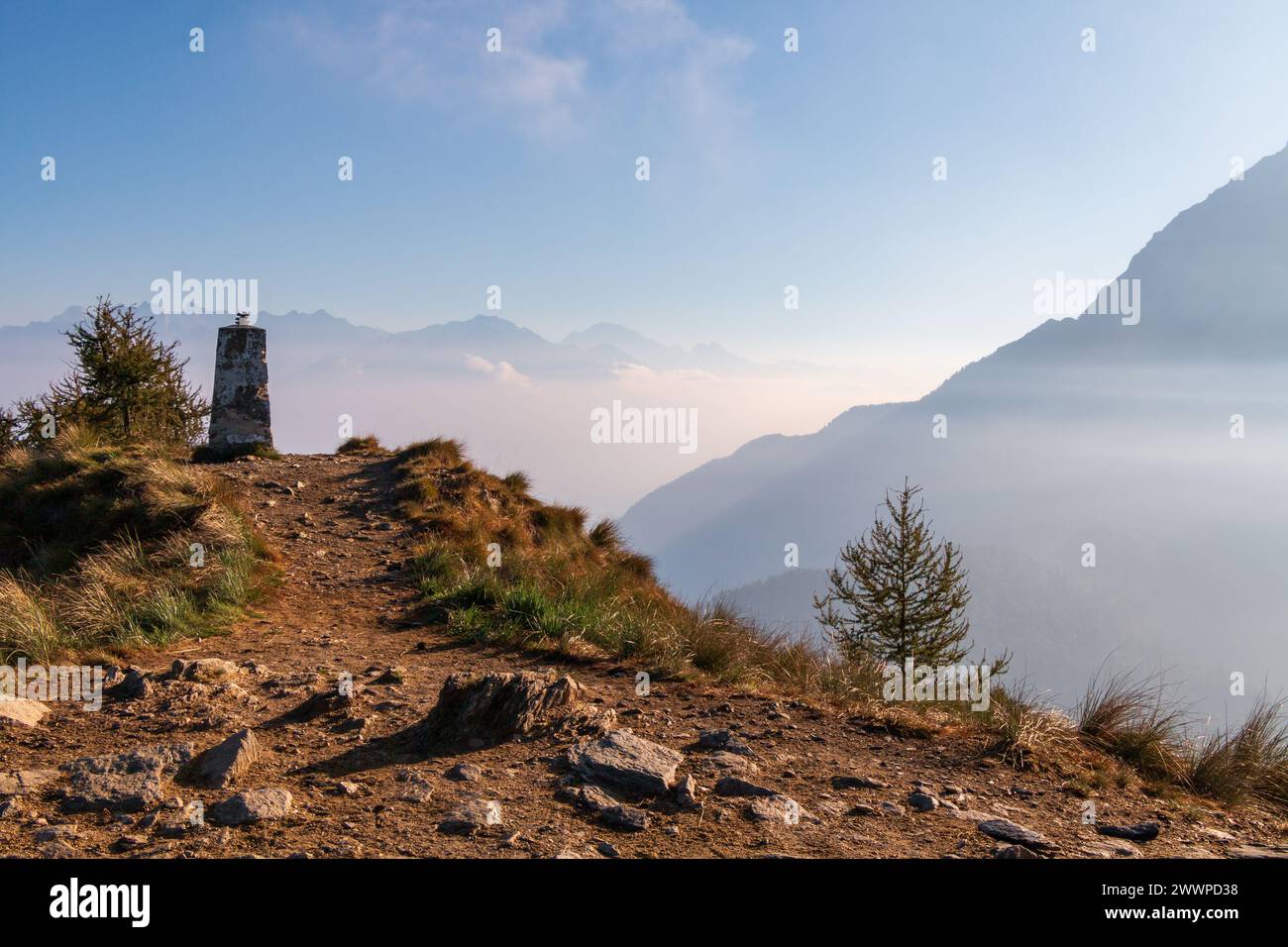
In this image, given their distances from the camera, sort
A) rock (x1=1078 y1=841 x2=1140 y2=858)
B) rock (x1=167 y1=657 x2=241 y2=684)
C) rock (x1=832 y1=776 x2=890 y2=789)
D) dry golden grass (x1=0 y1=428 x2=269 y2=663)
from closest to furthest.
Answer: rock (x1=1078 y1=841 x2=1140 y2=858) < rock (x1=832 y1=776 x2=890 y2=789) < rock (x1=167 y1=657 x2=241 y2=684) < dry golden grass (x1=0 y1=428 x2=269 y2=663)

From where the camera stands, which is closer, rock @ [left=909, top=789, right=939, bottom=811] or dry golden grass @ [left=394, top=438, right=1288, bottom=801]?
rock @ [left=909, top=789, right=939, bottom=811]

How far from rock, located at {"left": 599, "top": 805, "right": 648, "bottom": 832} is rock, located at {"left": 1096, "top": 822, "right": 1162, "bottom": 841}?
104 inches

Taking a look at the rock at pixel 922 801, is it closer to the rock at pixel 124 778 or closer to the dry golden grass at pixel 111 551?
the rock at pixel 124 778

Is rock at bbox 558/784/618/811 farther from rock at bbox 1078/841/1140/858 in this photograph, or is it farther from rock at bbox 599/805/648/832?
rock at bbox 1078/841/1140/858

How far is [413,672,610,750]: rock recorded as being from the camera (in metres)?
5.01

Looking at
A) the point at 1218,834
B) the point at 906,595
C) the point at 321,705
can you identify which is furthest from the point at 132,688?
the point at 906,595

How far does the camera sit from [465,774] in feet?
14.3

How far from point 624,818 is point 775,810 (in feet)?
2.86

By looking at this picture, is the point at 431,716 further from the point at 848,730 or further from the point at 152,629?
the point at 152,629

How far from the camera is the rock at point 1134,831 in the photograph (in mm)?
4129

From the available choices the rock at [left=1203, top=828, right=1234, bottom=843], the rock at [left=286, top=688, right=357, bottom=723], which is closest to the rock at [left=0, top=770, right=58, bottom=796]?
the rock at [left=286, top=688, right=357, bottom=723]

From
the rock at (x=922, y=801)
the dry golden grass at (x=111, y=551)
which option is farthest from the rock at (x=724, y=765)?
the dry golden grass at (x=111, y=551)

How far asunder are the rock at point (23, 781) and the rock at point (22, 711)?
3.51 feet
